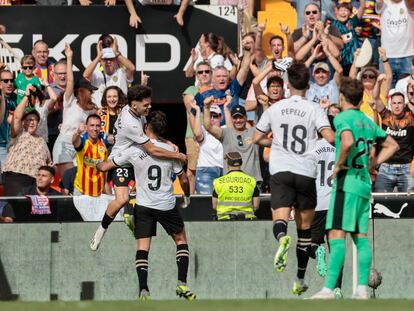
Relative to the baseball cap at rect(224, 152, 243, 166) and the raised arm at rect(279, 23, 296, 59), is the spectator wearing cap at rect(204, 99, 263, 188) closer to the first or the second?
the baseball cap at rect(224, 152, 243, 166)

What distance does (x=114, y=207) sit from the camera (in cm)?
1647

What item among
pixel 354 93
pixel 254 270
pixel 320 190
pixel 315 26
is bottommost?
pixel 254 270

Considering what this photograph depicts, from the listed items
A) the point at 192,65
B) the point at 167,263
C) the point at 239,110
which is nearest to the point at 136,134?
the point at 167,263

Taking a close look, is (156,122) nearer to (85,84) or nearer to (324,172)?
(324,172)

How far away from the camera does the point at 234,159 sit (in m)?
16.9

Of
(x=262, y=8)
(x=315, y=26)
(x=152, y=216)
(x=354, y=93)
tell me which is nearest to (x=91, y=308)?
(x=354, y=93)

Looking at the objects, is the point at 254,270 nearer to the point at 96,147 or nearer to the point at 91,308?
the point at 96,147

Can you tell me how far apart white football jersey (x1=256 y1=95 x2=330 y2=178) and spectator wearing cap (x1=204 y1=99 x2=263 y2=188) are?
459 centimetres

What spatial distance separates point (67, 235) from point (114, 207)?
133 centimetres

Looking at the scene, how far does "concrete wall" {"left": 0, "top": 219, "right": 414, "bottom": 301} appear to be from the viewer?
17.3 meters

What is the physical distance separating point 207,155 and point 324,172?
9.52 ft

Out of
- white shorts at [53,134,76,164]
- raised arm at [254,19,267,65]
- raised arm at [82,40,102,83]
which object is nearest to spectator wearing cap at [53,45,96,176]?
white shorts at [53,134,76,164]

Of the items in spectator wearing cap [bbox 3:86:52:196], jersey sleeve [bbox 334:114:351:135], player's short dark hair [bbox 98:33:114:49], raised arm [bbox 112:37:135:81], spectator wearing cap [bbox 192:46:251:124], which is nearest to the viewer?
jersey sleeve [bbox 334:114:351:135]

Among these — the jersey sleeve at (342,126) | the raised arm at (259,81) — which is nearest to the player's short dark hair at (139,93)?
the jersey sleeve at (342,126)
